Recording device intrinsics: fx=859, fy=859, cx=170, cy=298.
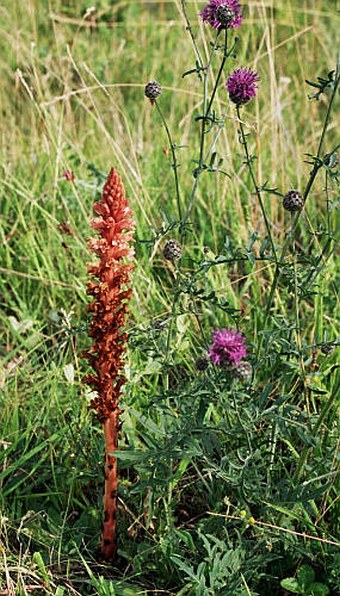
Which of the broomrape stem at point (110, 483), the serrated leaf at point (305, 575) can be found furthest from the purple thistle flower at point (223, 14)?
the serrated leaf at point (305, 575)

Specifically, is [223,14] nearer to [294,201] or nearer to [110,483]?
[294,201]

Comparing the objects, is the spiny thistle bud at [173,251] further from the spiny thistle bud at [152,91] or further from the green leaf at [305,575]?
the green leaf at [305,575]

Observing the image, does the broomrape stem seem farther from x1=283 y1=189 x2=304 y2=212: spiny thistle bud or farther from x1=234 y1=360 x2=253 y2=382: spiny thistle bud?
x1=283 y1=189 x2=304 y2=212: spiny thistle bud

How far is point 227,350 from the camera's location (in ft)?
5.48

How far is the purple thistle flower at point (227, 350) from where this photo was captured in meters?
1.67

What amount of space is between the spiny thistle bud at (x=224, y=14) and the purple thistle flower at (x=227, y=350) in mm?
682

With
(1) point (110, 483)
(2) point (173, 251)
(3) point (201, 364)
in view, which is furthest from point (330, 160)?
(1) point (110, 483)

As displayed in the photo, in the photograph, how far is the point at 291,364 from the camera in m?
1.86

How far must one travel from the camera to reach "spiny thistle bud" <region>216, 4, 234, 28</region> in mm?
1841

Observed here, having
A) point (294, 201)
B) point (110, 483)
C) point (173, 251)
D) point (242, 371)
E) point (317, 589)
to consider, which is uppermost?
point (294, 201)

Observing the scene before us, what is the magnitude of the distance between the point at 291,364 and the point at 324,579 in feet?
1.66

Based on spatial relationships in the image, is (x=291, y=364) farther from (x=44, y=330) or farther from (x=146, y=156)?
(x=146, y=156)

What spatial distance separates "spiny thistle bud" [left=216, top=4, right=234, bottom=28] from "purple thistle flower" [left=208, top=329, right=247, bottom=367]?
68 centimetres

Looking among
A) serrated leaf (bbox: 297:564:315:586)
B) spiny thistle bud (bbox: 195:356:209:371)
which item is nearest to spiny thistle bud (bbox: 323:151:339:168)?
spiny thistle bud (bbox: 195:356:209:371)
